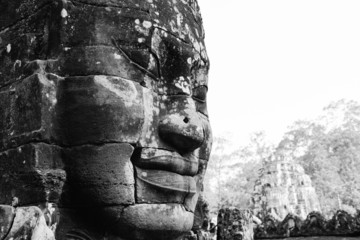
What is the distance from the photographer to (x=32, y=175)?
1.77 meters

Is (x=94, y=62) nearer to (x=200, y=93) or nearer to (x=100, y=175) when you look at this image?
(x=100, y=175)

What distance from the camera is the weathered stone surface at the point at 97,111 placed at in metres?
1.84

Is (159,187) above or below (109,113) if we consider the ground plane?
below

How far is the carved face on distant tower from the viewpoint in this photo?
6.07ft

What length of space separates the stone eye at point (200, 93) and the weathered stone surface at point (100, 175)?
0.59 metres

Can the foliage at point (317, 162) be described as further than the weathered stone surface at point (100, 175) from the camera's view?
Yes

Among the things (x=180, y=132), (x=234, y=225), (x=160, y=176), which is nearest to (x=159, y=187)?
(x=160, y=176)

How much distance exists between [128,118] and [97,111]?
147 mm

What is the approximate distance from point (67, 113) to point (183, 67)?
663 millimetres

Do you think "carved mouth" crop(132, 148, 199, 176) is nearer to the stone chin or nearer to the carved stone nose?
the carved stone nose

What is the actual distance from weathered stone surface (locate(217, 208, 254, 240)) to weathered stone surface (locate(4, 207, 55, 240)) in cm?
437

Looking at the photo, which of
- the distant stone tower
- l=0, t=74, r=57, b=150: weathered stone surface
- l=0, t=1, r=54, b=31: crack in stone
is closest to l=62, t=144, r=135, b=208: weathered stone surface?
l=0, t=74, r=57, b=150: weathered stone surface

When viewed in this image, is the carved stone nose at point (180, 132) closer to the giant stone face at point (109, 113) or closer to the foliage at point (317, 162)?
the giant stone face at point (109, 113)


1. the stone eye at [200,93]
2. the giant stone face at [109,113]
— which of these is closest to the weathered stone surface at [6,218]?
the giant stone face at [109,113]
